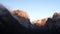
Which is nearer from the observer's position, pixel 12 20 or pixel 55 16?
pixel 12 20

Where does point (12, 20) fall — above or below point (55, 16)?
below

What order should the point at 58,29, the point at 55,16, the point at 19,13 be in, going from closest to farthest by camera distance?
the point at 58,29
the point at 19,13
the point at 55,16

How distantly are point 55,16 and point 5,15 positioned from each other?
6508 millimetres

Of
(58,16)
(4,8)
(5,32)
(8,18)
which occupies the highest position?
(58,16)

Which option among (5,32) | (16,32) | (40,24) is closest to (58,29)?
(40,24)

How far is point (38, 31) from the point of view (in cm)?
1492

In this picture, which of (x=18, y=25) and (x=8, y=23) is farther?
(x=18, y=25)

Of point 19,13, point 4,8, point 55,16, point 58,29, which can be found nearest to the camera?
point 4,8

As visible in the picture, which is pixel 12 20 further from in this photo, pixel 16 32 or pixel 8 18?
pixel 16 32

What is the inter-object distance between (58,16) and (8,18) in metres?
6.32

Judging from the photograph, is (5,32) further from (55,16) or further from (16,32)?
(55,16)

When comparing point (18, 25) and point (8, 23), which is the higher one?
point (18, 25)

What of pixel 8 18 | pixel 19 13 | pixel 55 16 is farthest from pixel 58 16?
pixel 8 18

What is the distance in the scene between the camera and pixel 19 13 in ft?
51.0
